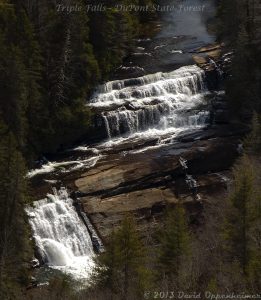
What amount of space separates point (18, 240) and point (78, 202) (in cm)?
778

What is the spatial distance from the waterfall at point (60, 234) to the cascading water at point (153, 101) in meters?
12.1

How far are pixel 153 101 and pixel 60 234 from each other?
62.0 feet

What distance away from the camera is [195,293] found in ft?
84.0

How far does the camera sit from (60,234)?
40062 millimetres

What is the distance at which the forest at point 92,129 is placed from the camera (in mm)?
28903

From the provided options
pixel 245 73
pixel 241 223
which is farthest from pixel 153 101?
pixel 241 223

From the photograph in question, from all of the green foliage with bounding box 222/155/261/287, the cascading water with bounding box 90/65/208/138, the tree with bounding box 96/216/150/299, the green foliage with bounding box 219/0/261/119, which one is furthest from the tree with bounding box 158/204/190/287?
the green foliage with bounding box 219/0/261/119

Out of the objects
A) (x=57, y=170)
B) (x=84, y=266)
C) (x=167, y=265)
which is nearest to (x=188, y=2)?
(x=57, y=170)

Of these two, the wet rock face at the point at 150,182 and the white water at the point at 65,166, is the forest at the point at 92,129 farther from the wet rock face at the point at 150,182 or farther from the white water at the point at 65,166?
the wet rock face at the point at 150,182

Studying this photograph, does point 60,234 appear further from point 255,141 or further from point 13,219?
point 255,141

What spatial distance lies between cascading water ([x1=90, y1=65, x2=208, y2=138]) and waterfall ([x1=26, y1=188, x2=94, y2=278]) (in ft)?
39.6

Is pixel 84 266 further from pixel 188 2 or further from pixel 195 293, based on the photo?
pixel 188 2

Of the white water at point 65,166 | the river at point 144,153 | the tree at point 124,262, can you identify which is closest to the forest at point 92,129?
the tree at point 124,262

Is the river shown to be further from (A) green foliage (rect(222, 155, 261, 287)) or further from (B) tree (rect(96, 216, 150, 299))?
(A) green foliage (rect(222, 155, 261, 287))
